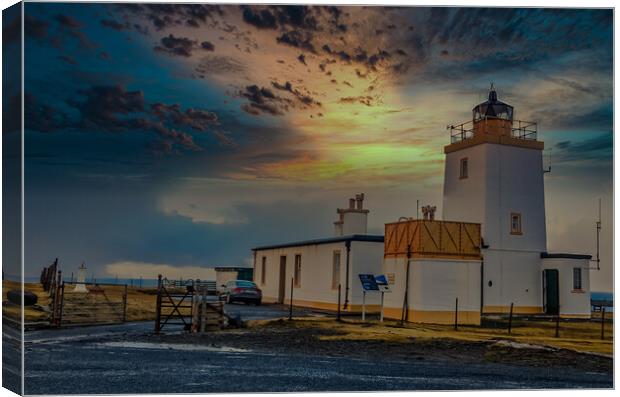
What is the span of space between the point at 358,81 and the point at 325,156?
2670 mm

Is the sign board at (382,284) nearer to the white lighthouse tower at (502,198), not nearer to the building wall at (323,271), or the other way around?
the building wall at (323,271)

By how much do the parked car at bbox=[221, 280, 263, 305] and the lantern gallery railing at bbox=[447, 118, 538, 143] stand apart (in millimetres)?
9423

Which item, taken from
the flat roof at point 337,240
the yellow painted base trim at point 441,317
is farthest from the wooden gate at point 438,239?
the flat roof at point 337,240

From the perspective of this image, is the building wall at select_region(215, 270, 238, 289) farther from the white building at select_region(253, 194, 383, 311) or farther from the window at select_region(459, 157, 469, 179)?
the window at select_region(459, 157, 469, 179)

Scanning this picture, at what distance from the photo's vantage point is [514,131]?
26.5 m

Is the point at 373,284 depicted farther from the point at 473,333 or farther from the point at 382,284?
the point at 473,333

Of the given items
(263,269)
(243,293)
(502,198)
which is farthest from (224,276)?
(502,198)

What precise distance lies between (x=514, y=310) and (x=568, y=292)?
211cm

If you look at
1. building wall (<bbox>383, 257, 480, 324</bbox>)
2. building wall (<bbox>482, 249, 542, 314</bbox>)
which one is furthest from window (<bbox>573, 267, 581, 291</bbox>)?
building wall (<bbox>383, 257, 480, 324</bbox>)

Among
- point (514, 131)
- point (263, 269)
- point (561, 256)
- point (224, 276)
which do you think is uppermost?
point (514, 131)

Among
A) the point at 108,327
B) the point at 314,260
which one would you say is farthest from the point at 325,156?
the point at 314,260

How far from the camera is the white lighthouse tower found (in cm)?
2614

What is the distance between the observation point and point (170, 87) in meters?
16.8

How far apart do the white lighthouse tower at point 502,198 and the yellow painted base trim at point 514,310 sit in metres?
0.03
